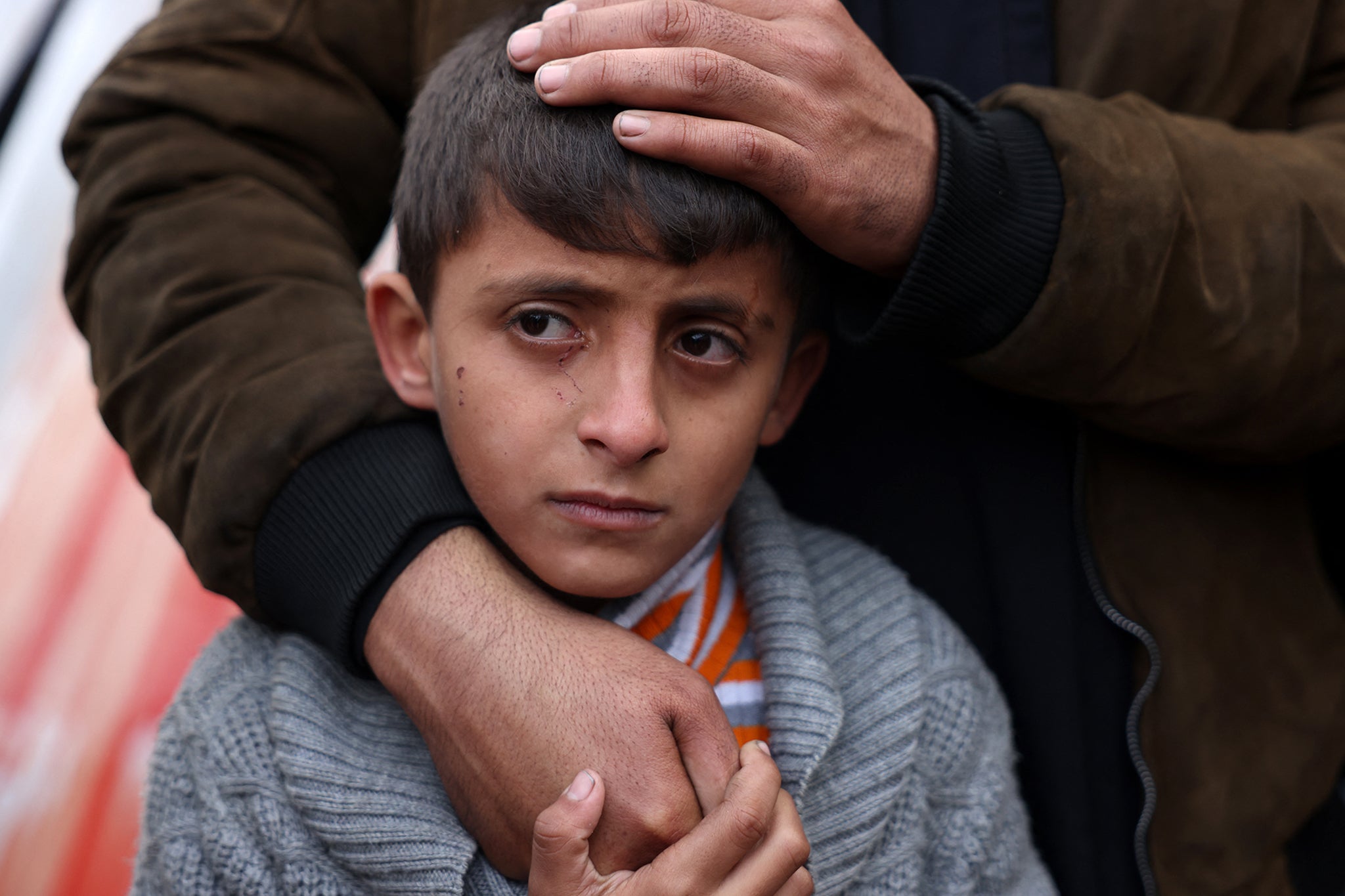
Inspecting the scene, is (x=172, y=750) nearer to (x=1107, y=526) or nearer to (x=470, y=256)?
(x=470, y=256)

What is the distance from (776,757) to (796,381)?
430 mm

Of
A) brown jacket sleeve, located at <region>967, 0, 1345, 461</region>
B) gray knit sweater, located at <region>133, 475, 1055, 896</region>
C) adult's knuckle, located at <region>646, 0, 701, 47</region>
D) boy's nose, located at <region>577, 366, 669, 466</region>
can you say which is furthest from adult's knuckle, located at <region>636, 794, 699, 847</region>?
adult's knuckle, located at <region>646, 0, 701, 47</region>

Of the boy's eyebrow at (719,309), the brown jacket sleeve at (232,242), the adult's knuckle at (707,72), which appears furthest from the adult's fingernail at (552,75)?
the brown jacket sleeve at (232,242)

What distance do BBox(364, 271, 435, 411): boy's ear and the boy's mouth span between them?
228 mm

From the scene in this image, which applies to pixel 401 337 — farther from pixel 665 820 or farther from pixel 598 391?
pixel 665 820

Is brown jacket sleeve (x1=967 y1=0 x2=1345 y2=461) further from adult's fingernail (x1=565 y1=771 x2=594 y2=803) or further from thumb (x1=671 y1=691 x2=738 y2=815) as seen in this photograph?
adult's fingernail (x1=565 y1=771 x2=594 y2=803)

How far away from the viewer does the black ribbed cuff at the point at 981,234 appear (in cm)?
99

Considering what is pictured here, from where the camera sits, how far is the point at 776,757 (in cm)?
105

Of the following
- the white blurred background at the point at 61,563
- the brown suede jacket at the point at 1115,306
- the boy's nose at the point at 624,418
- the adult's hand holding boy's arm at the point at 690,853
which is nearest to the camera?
the adult's hand holding boy's arm at the point at 690,853

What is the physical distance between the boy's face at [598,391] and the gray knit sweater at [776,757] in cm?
22

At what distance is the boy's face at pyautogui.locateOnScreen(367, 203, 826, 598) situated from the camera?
944 millimetres

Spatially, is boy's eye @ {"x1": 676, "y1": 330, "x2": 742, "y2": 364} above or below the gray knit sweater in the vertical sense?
above

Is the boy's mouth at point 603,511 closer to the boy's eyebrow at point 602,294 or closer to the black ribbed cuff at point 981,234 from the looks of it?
the boy's eyebrow at point 602,294

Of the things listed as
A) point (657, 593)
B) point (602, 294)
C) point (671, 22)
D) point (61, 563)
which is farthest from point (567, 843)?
point (61, 563)
